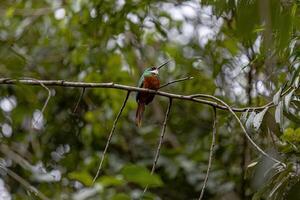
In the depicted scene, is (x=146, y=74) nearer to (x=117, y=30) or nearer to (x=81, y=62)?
(x=117, y=30)

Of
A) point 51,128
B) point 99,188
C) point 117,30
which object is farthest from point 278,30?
point 51,128

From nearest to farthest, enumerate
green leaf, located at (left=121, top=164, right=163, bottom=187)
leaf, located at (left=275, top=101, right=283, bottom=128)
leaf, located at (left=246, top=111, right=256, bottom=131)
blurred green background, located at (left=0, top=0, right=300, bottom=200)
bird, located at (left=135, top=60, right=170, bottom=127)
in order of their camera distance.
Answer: green leaf, located at (left=121, top=164, right=163, bottom=187)
leaf, located at (left=275, top=101, right=283, bottom=128)
leaf, located at (left=246, top=111, right=256, bottom=131)
bird, located at (left=135, top=60, right=170, bottom=127)
blurred green background, located at (left=0, top=0, right=300, bottom=200)

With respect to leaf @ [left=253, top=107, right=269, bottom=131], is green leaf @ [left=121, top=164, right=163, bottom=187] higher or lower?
higher

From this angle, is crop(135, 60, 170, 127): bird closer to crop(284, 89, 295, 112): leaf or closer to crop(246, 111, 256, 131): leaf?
crop(246, 111, 256, 131): leaf

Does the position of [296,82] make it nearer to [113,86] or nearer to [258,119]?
[258,119]

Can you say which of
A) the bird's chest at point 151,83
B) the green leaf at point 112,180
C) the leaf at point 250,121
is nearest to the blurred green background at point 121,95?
the bird's chest at point 151,83

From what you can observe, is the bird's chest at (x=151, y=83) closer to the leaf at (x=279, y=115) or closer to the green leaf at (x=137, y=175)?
the leaf at (x=279, y=115)

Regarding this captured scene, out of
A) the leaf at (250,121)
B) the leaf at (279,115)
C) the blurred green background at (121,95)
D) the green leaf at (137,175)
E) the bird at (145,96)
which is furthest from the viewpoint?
the blurred green background at (121,95)

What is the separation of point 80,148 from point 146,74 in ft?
4.10

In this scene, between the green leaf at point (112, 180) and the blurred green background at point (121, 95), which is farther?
the blurred green background at point (121, 95)

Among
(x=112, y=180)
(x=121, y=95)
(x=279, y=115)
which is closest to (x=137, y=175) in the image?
(x=112, y=180)

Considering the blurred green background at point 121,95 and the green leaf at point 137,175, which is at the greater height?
the green leaf at point 137,175

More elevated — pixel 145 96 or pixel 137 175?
pixel 137 175

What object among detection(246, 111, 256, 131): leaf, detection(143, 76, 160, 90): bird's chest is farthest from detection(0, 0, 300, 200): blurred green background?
detection(246, 111, 256, 131): leaf
